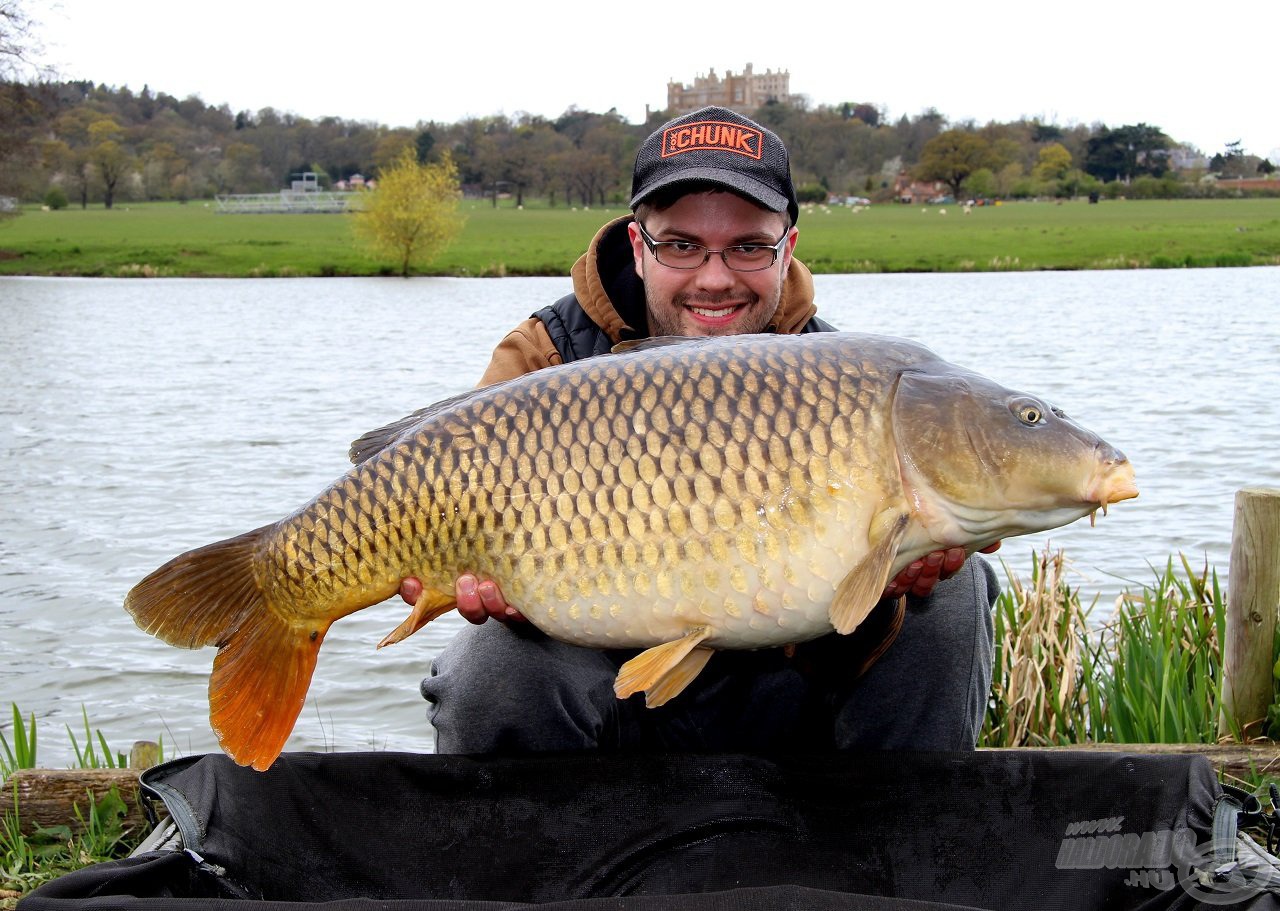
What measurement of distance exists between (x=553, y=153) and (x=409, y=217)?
25.1 metres

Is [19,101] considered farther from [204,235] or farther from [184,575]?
[184,575]

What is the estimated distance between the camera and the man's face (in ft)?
7.12

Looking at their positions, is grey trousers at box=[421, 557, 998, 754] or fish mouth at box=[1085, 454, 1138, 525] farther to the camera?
grey trousers at box=[421, 557, 998, 754]

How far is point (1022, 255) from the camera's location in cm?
2623

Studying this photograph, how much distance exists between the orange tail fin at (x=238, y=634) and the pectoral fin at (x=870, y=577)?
2.19 ft

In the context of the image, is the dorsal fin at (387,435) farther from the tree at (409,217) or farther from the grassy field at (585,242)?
the tree at (409,217)

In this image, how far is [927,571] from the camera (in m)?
1.66

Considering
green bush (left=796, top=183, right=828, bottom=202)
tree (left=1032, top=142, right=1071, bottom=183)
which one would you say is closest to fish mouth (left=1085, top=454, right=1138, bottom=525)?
green bush (left=796, top=183, right=828, bottom=202)

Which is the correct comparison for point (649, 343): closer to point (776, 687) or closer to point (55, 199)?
point (776, 687)

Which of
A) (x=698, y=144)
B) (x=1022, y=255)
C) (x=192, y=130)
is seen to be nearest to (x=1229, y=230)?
(x=1022, y=255)

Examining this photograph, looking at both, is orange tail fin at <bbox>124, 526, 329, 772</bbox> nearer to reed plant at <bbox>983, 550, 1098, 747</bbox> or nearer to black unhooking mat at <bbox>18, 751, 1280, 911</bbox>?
black unhooking mat at <bbox>18, 751, 1280, 911</bbox>

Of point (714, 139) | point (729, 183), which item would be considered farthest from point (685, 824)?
point (714, 139)

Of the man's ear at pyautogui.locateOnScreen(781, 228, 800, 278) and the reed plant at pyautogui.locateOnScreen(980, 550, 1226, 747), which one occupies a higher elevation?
the man's ear at pyautogui.locateOnScreen(781, 228, 800, 278)

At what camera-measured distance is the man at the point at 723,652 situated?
6.13 feet
